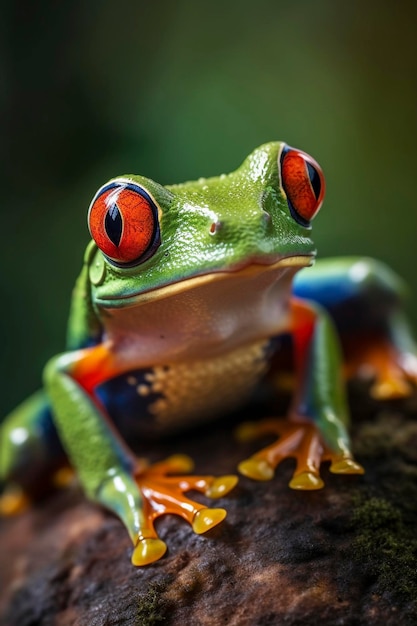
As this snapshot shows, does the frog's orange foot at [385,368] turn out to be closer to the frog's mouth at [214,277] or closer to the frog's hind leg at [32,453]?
the frog's mouth at [214,277]

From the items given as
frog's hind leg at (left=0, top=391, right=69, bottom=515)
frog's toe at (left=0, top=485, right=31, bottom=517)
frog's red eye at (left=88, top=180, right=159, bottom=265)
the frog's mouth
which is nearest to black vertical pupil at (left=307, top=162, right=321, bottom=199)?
the frog's mouth

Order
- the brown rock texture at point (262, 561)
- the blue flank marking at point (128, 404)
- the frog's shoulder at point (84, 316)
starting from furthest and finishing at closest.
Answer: the blue flank marking at point (128, 404), the frog's shoulder at point (84, 316), the brown rock texture at point (262, 561)

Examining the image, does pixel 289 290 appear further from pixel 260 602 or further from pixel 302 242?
pixel 260 602

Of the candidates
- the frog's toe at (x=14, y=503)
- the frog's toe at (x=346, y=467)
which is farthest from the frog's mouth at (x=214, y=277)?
the frog's toe at (x=14, y=503)

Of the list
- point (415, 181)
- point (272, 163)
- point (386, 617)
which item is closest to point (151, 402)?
point (272, 163)

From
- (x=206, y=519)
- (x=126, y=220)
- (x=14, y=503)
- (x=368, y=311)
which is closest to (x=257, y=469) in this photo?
(x=206, y=519)

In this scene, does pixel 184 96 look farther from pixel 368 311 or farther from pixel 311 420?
pixel 311 420
